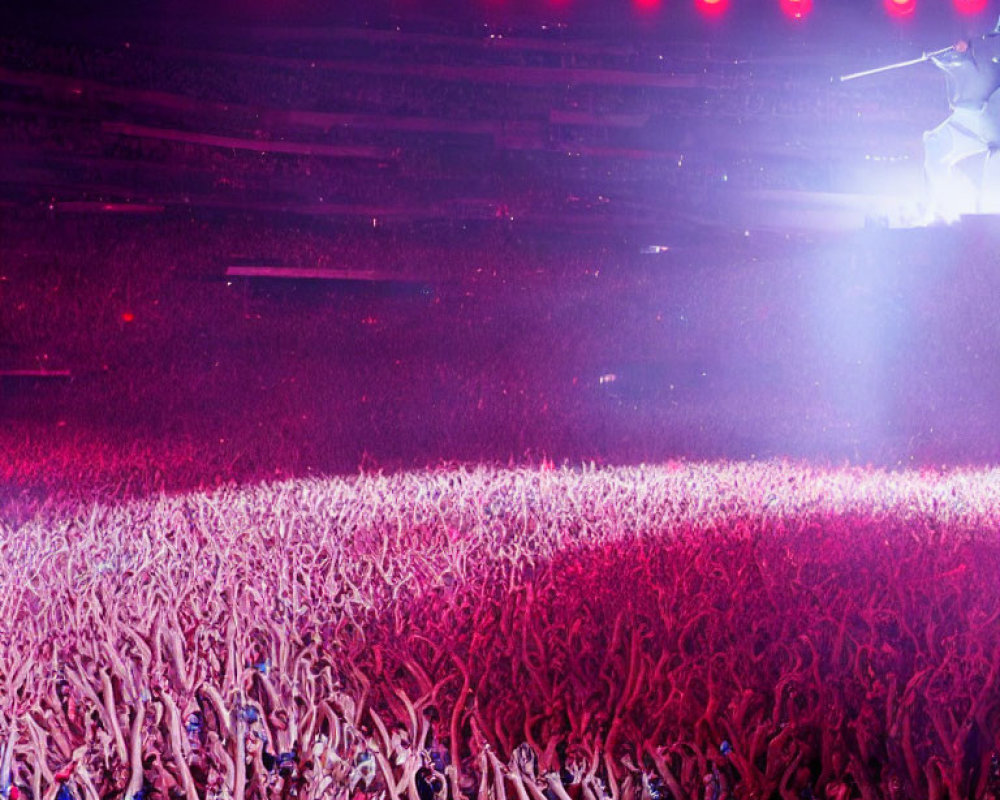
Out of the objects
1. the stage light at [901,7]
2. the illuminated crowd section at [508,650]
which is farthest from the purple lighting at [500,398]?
the stage light at [901,7]

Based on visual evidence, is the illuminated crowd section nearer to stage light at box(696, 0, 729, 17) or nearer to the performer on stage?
the performer on stage

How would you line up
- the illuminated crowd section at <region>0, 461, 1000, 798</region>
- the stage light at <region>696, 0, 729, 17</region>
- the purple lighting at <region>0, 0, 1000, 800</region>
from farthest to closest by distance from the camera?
the stage light at <region>696, 0, 729, 17</region>
the purple lighting at <region>0, 0, 1000, 800</region>
the illuminated crowd section at <region>0, 461, 1000, 798</region>

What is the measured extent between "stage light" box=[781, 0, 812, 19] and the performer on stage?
36.6 inches

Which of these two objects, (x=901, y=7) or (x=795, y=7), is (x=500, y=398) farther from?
(x=901, y=7)

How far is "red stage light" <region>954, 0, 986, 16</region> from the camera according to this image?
23.5 feet

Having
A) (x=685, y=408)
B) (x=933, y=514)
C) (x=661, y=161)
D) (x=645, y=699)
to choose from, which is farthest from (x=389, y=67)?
(x=645, y=699)

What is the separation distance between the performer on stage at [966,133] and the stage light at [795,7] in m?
0.93

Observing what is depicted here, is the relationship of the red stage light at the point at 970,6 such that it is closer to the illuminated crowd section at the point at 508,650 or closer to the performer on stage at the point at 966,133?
the performer on stage at the point at 966,133

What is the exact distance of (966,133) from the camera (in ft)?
23.0

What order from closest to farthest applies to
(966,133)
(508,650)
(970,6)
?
(508,650) → (966,133) → (970,6)

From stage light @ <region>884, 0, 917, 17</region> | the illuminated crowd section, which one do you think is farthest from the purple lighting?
stage light @ <region>884, 0, 917, 17</region>

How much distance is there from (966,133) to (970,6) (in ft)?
3.00

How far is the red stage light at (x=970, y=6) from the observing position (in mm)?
7176

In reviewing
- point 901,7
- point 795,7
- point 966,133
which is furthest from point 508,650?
point 901,7
